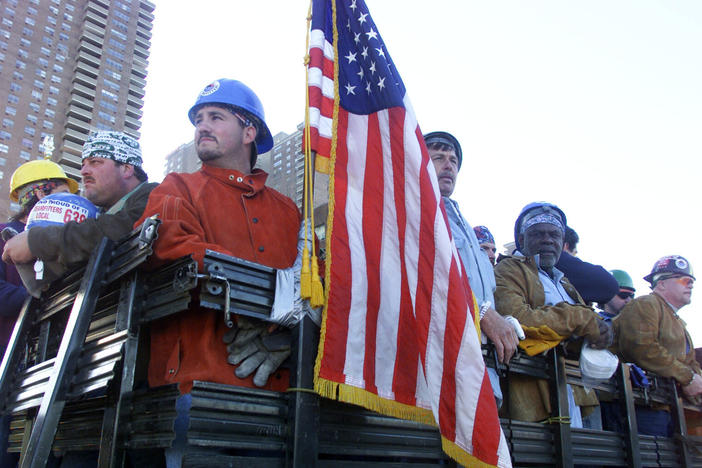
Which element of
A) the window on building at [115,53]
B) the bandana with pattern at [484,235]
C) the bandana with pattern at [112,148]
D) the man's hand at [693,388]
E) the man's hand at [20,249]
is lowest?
the man's hand at [693,388]

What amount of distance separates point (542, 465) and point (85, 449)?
8.27ft

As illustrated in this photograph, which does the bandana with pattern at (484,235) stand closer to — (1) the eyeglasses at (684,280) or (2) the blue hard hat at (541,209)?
(2) the blue hard hat at (541,209)

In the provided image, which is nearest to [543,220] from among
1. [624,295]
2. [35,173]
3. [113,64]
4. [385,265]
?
[385,265]

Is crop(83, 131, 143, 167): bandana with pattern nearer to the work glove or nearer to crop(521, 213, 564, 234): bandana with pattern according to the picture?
the work glove

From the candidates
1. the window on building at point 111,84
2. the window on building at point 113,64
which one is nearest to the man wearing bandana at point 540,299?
the window on building at point 111,84

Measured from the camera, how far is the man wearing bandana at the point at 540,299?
3.79m

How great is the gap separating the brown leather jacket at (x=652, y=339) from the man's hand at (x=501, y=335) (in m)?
1.70

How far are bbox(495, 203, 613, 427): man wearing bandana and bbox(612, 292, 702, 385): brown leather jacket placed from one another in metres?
0.43

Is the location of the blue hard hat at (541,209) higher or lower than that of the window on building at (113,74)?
lower

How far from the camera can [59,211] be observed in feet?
10.7

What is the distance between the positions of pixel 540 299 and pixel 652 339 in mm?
1088

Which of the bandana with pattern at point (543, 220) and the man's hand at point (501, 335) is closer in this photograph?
the man's hand at point (501, 335)

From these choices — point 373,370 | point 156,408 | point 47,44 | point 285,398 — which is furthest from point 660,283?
point 47,44

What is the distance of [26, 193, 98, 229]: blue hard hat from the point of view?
10.4 feet
